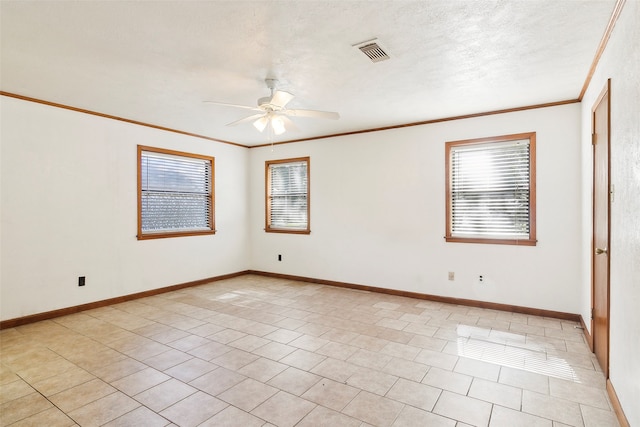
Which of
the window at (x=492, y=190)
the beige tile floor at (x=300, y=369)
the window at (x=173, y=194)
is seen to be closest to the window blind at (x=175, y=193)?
the window at (x=173, y=194)

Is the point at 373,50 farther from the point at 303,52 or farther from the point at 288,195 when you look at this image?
the point at 288,195

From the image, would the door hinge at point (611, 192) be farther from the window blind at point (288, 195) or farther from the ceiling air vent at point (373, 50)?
the window blind at point (288, 195)

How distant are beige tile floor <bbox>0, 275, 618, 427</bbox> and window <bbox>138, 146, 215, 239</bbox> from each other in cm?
142

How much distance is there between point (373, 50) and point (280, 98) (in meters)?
0.88

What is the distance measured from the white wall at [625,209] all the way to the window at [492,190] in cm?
176

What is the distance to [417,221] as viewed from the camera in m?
4.93

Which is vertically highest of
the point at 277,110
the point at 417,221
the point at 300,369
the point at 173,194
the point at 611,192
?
the point at 277,110

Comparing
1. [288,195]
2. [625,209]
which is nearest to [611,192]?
[625,209]

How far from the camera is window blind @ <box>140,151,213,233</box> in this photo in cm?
514

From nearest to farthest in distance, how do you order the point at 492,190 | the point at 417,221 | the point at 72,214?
the point at 72,214 → the point at 492,190 → the point at 417,221

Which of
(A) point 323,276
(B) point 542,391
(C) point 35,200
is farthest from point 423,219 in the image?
(C) point 35,200

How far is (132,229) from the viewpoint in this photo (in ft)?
16.1

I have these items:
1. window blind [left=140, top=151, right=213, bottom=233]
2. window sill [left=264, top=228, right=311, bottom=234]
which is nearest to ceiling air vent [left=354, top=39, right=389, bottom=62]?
window sill [left=264, top=228, right=311, bottom=234]

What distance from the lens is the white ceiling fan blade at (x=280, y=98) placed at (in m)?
2.98
